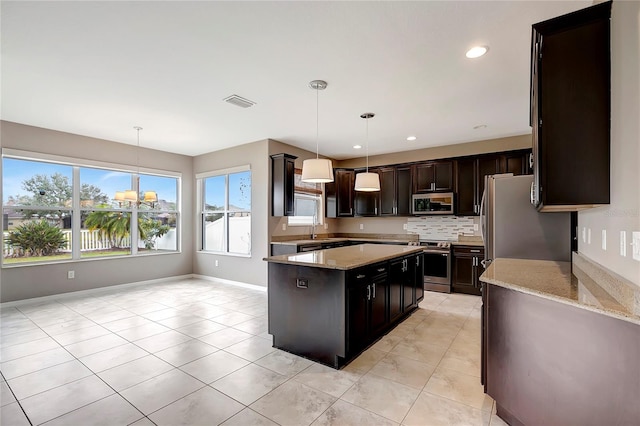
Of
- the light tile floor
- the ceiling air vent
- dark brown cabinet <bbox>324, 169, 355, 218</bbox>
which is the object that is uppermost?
the ceiling air vent

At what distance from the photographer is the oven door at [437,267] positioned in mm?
5355

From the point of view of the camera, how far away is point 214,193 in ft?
21.6

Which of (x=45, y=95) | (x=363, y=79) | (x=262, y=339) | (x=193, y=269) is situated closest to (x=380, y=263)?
(x=262, y=339)

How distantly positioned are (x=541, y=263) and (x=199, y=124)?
4.60 metres

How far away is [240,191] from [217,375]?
13.2 ft

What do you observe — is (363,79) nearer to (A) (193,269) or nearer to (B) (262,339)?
(B) (262,339)

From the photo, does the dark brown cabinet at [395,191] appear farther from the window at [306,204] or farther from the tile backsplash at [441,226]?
the window at [306,204]

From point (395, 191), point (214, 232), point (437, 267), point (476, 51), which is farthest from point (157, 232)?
point (476, 51)

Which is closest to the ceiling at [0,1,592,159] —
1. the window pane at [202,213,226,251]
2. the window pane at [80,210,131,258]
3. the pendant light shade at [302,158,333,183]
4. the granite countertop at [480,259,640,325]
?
the pendant light shade at [302,158,333,183]

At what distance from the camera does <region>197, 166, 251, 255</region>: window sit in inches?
235

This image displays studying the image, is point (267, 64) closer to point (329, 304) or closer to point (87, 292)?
point (329, 304)

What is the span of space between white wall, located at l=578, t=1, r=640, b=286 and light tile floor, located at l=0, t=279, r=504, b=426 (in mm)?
1272

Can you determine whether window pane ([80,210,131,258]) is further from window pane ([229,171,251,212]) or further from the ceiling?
window pane ([229,171,251,212])

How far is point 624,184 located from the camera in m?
1.50
